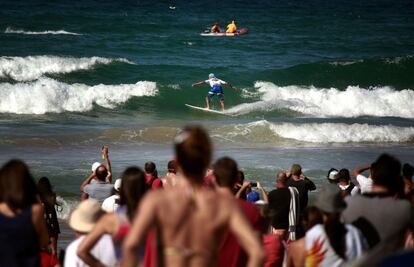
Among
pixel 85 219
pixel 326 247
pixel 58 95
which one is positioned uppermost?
pixel 58 95

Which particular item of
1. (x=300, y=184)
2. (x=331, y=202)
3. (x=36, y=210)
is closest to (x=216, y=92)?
(x=300, y=184)

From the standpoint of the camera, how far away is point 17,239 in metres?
5.38

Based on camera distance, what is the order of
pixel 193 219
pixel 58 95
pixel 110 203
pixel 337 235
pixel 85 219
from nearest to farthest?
pixel 193 219 → pixel 337 235 → pixel 85 219 → pixel 110 203 → pixel 58 95

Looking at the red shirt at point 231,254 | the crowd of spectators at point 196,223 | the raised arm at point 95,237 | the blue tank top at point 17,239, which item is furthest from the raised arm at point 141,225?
the blue tank top at point 17,239

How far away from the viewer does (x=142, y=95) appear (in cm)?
3228

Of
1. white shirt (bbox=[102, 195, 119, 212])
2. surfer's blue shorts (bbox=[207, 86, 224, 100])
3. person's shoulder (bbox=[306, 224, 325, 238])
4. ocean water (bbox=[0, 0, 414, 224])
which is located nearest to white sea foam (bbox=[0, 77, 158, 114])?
ocean water (bbox=[0, 0, 414, 224])

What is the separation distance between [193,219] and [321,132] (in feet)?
66.7

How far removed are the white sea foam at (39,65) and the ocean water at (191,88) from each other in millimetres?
81

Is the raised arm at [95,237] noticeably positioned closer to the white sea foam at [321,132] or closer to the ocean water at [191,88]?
the ocean water at [191,88]

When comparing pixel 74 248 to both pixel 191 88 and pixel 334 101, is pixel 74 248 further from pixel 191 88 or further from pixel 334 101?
pixel 191 88

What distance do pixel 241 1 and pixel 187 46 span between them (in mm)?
28614

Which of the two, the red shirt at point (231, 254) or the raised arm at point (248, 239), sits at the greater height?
the raised arm at point (248, 239)

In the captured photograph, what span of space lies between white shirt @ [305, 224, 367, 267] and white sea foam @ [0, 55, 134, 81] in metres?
28.1

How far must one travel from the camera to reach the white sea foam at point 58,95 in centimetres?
2828
